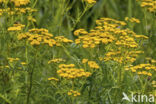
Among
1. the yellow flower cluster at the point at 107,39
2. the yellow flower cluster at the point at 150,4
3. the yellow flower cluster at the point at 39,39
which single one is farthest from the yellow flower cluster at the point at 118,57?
the yellow flower cluster at the point at 150,4

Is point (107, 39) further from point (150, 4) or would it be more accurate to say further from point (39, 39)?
point (150, 4)

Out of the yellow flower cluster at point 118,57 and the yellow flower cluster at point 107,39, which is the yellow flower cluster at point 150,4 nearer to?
the yellow flower cluster at point 107,39

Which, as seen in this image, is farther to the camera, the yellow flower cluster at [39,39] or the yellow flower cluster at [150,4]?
the yellow flower cluster at [150,4]

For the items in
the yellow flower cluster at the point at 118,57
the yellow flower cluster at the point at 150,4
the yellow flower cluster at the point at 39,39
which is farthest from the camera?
the yellow flower cluster at the point at 150,4

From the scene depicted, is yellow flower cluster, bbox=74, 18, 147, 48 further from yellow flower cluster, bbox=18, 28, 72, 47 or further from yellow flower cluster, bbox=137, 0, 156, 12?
yellow flower cluster, bbox=137, 0, 156, 12

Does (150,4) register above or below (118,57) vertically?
above

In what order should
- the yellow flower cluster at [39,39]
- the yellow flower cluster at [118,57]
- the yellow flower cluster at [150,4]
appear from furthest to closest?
the yellow flower cluster at [150,4]
the yellow flower cluster at [118,57]
the yellow flower cluster at [39,39]

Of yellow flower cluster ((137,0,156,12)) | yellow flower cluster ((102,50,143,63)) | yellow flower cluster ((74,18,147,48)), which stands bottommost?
yellow flower cluster ((102,50,143,63))

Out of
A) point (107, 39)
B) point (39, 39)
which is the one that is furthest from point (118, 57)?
point (39, 39)

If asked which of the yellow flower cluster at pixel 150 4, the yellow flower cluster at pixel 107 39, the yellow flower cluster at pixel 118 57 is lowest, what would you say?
the yellow flower cluster at pixel 118 57

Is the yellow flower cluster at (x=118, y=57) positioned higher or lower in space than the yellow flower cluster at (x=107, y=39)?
lower

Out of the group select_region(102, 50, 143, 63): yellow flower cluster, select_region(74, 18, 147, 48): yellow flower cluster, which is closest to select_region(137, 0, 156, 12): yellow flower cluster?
select_region(74, 18, 147, 48): yellow flower cluster

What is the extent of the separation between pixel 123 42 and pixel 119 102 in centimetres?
56

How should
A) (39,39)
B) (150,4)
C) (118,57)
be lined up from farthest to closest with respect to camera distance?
A: (150,4) → (118,57) → (39,39)
